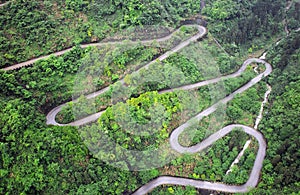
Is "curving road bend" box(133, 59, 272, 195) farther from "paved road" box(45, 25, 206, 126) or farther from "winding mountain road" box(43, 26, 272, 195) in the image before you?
"paved road" box(45, 25, 206, 126)

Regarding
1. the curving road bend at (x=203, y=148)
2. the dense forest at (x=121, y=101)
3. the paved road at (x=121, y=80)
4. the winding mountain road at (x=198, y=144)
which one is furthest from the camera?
the paved road at (x=121, y=80)

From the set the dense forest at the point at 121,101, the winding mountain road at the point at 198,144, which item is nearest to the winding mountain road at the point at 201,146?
the winding mountain road at the point at 198,144

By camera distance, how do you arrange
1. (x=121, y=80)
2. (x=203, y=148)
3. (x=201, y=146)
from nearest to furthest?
(x=203, y=148), (x=201, y=146), (x=121, y=80)

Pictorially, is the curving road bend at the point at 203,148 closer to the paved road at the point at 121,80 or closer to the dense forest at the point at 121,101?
the dense forest at the point at 121,101

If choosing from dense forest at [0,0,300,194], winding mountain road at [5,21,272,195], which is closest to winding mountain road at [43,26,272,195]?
winding mountain road at [5,21,272,195]

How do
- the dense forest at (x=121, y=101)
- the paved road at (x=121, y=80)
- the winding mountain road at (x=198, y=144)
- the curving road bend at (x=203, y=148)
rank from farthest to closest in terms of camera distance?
the paved road at (x=121, y=80) < the winding mountain road at (x=198, y=144) < the curving road bend at (x=203, y=148) < the dense forest at (x=121, y=101)

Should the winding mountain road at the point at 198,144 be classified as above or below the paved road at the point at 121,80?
below

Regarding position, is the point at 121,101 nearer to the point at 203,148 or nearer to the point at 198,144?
the point at 198,144

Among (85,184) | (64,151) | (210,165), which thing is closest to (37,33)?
(64,151)

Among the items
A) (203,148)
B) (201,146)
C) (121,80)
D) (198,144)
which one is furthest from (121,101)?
(203,148)
